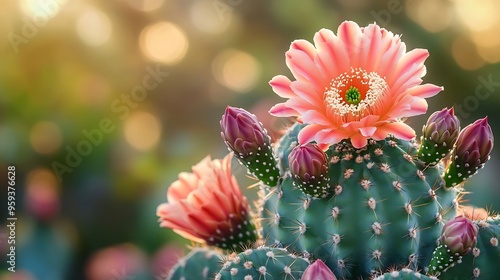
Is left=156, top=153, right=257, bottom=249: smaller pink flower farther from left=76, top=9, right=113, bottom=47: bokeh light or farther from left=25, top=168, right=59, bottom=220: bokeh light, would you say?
left=76, top=9, right=113, bottom=47: bokeh light

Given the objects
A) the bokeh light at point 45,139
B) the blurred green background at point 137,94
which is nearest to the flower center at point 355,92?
the blurred green background at point 137,94

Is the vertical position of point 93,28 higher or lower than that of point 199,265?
higher

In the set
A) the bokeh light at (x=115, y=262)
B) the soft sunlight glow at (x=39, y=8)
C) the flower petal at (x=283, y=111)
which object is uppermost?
the soft sunlight glow at (x=39, y=8)

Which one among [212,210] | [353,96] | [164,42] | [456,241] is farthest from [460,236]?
[164,42]

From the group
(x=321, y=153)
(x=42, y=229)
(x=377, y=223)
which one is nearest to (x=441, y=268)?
(x=377, y=223)

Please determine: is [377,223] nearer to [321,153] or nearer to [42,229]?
[321,153]

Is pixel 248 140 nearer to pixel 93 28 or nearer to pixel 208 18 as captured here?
pixel 93 28

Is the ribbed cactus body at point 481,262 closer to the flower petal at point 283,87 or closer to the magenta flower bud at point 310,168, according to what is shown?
the magenta flower bud at point 310,168
